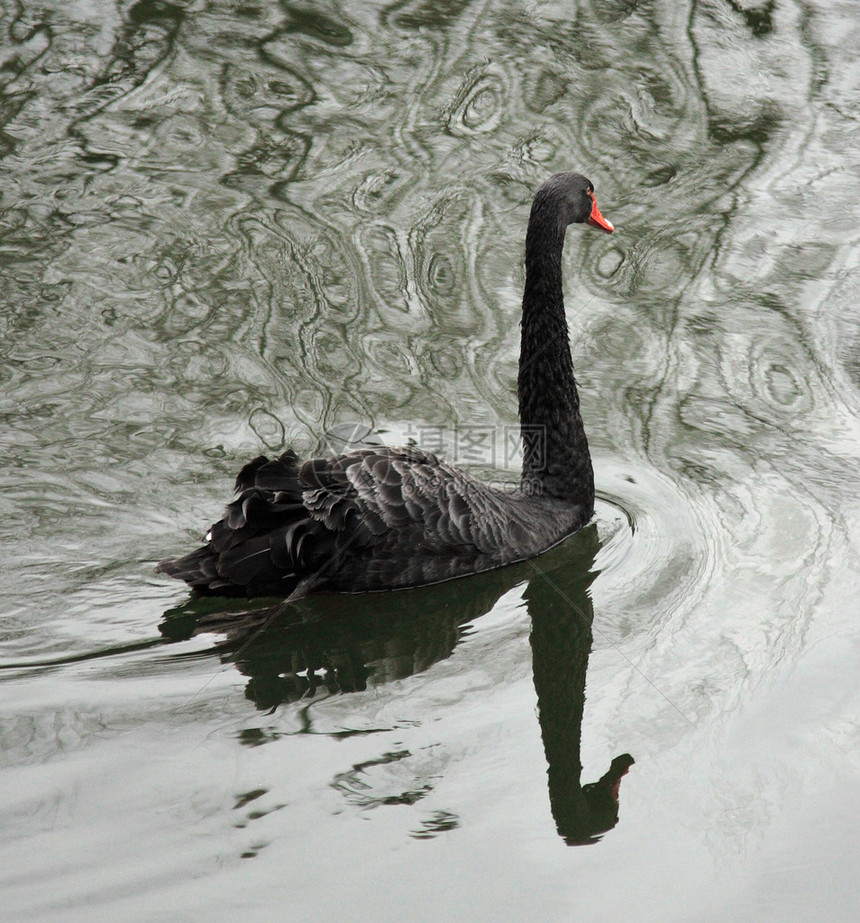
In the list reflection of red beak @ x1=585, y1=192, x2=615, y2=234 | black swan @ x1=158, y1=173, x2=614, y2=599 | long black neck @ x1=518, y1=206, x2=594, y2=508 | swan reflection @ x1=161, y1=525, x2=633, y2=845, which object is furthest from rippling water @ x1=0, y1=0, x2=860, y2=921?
reflection of red beak @ x1=585, y1=192, x2=615, y2=234

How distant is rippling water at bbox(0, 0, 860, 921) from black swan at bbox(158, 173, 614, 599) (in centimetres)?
15

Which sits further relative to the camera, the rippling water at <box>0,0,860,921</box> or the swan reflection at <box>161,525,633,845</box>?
the swan reflection at <box>161,525,633,845</box>

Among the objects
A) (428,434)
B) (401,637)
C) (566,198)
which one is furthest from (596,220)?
(401,637)

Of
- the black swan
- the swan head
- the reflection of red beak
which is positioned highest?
the swan head

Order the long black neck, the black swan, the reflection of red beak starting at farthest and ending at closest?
the reflection of red beak, the long black neck, the black swan

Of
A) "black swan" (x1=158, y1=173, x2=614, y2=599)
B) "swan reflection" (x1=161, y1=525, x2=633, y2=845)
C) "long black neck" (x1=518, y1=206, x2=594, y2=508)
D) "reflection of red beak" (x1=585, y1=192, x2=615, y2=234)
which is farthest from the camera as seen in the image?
"reflection of red beak" (x1=585, y1=192, x2=615, y2=234)

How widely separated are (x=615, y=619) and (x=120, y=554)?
211 centimetres

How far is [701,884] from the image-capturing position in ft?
10.7

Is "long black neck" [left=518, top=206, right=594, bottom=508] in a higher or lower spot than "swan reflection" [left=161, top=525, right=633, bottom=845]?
higher

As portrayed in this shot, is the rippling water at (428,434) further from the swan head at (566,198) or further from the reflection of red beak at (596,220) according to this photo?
the swan head at (566,198)

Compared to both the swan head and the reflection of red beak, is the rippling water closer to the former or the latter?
the reflection of red beak

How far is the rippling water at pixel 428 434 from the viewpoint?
11.1 feet

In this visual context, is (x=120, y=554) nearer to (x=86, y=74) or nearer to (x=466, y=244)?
(x=466, y=244)

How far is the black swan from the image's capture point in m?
4.46
